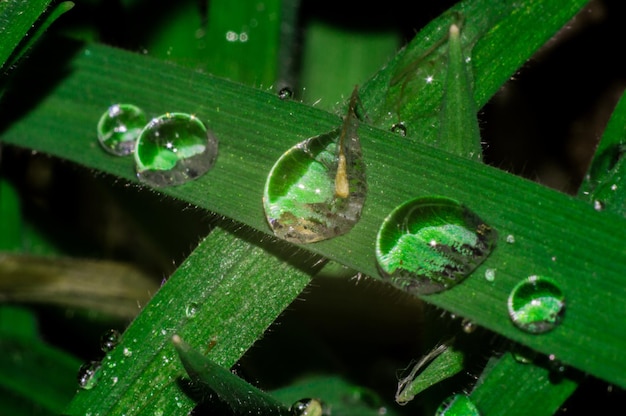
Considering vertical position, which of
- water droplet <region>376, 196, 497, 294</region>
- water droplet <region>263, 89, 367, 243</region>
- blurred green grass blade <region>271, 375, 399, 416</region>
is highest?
water droplet <region>376, 196, 497, 294</region>

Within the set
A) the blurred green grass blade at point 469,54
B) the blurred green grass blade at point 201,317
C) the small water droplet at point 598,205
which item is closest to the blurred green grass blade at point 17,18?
the blurred green grass blade at point 201,317

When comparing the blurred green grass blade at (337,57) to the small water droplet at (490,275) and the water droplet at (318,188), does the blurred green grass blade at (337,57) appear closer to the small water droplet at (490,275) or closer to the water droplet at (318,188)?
the water droplet at (318,188)

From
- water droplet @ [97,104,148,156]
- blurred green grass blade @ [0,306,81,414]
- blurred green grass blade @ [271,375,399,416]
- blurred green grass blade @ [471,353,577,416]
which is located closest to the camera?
blurred green grass blade @ [471,353,577,416]

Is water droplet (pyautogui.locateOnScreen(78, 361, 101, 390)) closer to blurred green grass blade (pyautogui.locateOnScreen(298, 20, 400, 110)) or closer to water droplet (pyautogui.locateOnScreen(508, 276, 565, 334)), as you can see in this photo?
water droplet (pyautogui.locateOnScreen(508, 276, 565, 334))

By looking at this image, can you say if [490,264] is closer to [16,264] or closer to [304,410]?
[304,410]

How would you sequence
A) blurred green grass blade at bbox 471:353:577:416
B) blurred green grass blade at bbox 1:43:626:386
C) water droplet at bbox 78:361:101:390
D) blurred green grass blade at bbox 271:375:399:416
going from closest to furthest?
blurred green grass blade at bbox 1:43:626:386, blurred green grass blade at bbox 471:353:577:416, water droplet at bbox 78:361:101:390, blurred green grass blade at bbox 271:375:399:416

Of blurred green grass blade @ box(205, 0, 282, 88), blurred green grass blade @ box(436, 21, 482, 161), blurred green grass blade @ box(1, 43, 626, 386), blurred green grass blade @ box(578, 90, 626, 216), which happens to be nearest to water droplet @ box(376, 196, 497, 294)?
blurred green grass blade @ box(1, 43, 626, 386)

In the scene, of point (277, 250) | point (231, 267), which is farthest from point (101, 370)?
point (277, 250)
